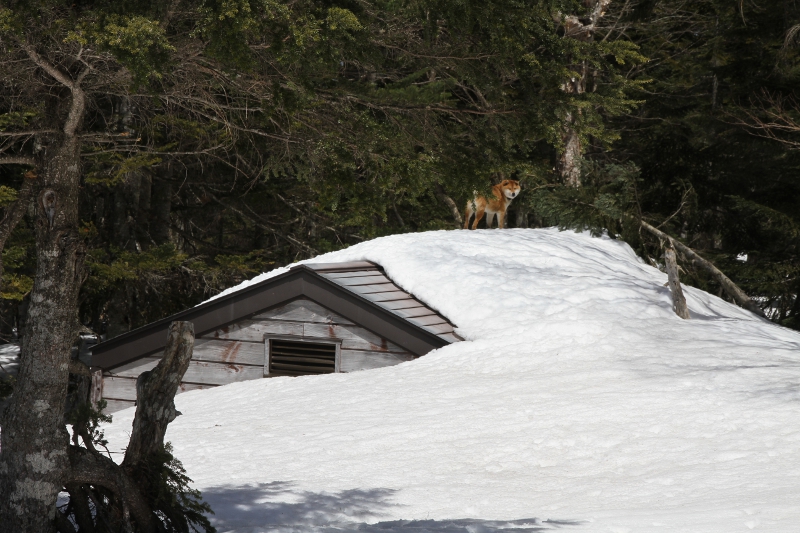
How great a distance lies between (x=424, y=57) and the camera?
286 inches

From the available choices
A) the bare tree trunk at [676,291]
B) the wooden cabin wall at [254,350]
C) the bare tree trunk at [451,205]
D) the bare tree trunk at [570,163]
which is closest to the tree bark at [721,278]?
the bare tree trunk at [570,163]

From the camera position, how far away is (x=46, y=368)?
4.80 metres

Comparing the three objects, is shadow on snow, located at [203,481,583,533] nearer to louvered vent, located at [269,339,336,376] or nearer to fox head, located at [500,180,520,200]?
louvered vent, located at [269,339,336,376]

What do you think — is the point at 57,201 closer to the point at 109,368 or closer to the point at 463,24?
the point at 463,24

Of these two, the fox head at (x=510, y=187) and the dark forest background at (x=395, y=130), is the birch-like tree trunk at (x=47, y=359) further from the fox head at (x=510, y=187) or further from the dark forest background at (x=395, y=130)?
the fox head at (x=510, y=187)

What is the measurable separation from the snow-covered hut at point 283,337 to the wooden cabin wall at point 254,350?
0.01 metres

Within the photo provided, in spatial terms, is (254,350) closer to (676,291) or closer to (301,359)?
(301,359)

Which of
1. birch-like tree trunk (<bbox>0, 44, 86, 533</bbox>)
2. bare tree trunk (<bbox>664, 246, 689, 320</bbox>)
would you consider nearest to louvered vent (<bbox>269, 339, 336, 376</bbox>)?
bare tree trunk (<bbox>664, 246, 689, 320</bbox>)

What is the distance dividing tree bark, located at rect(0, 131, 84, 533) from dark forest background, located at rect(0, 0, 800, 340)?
87 centimetres

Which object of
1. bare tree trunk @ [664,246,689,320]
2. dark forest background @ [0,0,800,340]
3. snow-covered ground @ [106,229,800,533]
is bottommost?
snow-covered ground @ [106,229,800,533]

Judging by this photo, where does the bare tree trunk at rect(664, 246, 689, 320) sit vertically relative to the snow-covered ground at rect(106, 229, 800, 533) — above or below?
above

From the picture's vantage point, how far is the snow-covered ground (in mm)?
5500

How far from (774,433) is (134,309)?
503 inches

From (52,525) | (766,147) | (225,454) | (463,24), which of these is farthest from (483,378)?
(766,147)
